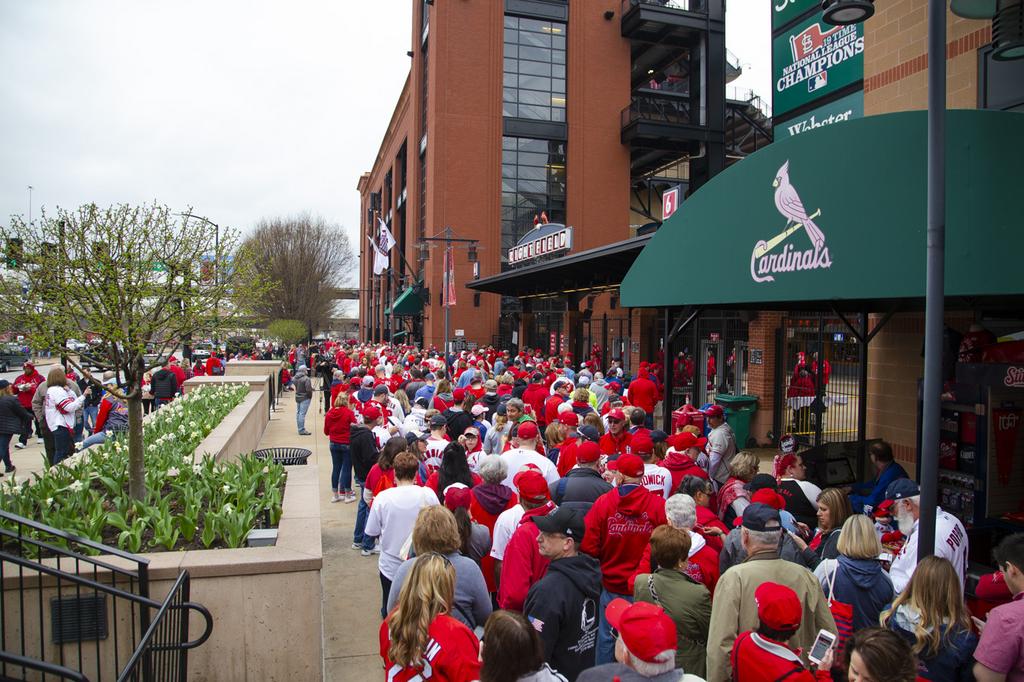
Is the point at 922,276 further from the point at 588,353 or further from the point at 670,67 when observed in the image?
the point at 670,67

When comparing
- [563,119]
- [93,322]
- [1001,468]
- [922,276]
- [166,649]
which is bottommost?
[166,649]

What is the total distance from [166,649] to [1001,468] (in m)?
7.78

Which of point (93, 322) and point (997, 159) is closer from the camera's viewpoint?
point (997, 159)

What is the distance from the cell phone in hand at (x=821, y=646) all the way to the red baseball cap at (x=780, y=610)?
24 centimetres

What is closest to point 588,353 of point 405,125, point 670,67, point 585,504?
point 585,504

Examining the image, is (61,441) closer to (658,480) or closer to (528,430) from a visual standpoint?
(528,430)

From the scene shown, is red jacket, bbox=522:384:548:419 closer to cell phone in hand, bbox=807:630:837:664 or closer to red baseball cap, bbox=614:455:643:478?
red baseball cap, bbox=614:455:643:478

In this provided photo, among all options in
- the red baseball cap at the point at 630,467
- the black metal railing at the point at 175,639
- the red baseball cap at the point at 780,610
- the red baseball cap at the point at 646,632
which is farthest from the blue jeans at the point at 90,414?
the red baseball cap at the point at 780,610

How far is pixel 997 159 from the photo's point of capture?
4773mm

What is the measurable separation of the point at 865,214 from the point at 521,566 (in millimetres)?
3809

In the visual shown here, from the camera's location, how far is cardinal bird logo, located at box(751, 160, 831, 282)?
18.6 feet

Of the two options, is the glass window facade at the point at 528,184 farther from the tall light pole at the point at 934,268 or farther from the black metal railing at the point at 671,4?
the tall light pole at the point at 934,268

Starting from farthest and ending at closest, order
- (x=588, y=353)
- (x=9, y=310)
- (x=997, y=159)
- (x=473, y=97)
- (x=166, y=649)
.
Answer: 1. (x=473, y=97)
2. (x=588, y=353)
3. (x=9, y=310)
4. (x=997, y=159)
5. (x=166, y=649)

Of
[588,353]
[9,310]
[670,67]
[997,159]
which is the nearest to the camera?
[997,159]
